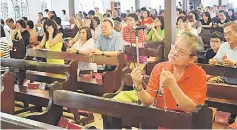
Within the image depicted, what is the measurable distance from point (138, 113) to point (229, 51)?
2.20 metres

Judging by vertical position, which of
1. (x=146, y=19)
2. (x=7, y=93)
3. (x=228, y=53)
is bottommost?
(x=7, y=93)

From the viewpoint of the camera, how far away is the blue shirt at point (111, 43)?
5.55 metres

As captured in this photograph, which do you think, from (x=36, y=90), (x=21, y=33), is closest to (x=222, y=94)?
(x=36, y=90)

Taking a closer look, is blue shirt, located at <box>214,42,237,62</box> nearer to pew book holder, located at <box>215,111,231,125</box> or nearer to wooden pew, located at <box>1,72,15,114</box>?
pew book holder, located at <box>215,111,231,125</box>

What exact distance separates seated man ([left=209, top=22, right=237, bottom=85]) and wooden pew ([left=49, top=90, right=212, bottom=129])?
189 centimetres

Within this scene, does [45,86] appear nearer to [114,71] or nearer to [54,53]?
[54,53]

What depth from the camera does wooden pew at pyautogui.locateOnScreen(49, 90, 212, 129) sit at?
2.49 m

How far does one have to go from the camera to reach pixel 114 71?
499 cm

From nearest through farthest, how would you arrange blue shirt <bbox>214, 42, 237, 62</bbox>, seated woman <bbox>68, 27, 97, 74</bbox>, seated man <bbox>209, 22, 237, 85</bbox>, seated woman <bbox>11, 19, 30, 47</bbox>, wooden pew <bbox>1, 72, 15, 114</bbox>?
wooden pew <bbox>1, 72, 15, 114</bbox> → seated man <bbox>209, 22, 237, 85</bbox> → blue shirt <bbox>214, 42, 237, 62</bbox> → seated woman <bbox>68, 27, 97, 74</bbox> → seated woman <bbox>11, 19, 30, 47</bbox>

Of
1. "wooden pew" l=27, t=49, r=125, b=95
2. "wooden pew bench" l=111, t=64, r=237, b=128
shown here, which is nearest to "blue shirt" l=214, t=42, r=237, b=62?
"wooden pew bench" l=111, t=64, r=237, b=128

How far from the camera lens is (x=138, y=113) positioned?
2.74 metres

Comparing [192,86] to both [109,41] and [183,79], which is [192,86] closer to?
[183,79]

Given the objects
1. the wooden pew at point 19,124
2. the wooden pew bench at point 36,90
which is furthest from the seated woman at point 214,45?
the wooden pew at point 19,124

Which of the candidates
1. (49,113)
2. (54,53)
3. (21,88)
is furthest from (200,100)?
(54,53)
